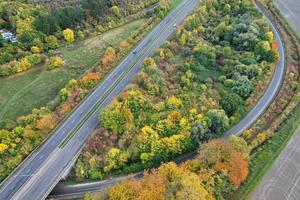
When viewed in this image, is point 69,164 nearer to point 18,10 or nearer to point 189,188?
point 189,188

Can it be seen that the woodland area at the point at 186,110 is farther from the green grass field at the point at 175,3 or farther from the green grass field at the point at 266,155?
the green grass field at the point at 175,3

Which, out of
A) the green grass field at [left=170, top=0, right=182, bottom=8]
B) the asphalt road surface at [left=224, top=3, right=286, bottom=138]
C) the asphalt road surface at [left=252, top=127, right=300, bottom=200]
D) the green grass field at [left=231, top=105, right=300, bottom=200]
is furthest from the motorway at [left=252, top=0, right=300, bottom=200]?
the green grass field at [left=170, top=0, right=182, bottom=8]

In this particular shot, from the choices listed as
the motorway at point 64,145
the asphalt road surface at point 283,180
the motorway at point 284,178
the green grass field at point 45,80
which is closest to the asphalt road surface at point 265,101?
the motorway at point 284,178

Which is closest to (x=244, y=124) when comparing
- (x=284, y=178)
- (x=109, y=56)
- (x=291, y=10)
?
(x=284, y=178)

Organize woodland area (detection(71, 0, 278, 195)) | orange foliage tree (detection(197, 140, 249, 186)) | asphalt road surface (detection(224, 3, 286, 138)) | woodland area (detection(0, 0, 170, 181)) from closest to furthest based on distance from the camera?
1. orange foliage tree (detection(197, 140, 249, 186))
2. woodland area (detection(71, 0, 278, 195))
3. woodland area (detection(0, 0, 170, 181))
4. asphalt road surface (detection(224, 3, 286, 138))

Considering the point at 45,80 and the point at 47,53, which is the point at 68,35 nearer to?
the point at 47,53

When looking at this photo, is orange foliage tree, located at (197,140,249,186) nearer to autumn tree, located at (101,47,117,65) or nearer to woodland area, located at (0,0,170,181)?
woodland area, located at (0,0,170,181)
